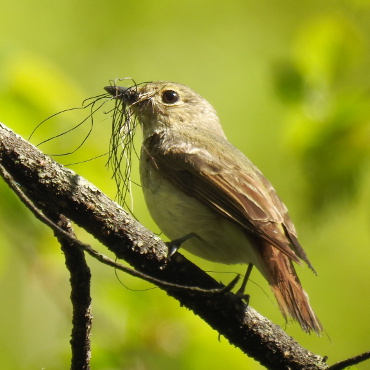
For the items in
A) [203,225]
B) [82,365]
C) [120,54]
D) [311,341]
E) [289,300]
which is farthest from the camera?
[120,54]

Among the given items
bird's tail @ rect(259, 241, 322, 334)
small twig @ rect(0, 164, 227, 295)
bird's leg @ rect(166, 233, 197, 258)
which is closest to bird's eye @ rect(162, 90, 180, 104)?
bird's leg @ rect(166, 233, 197, 258)

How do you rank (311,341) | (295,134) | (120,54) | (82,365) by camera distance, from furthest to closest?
(120,54) < (311,341) < (295,134) < (82,365)

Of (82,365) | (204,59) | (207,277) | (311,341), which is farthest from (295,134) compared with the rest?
(204,59)

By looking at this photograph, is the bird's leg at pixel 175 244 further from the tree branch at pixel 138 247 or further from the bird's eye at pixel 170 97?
the bird's eye at pixel 170 97

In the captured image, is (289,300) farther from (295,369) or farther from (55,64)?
(55,64)

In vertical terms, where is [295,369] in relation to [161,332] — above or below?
below

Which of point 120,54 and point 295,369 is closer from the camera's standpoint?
point 295,369

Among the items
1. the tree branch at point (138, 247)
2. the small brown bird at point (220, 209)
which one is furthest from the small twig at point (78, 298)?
the small brown bird at point (220, 209)
